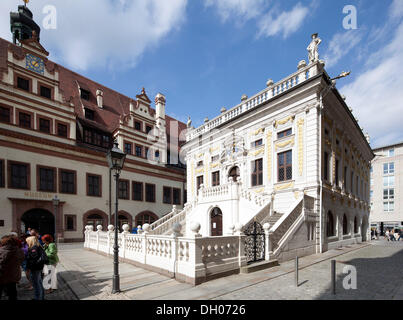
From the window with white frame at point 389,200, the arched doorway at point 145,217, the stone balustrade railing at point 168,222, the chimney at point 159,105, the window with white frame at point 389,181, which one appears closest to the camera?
the stone balustrade railing at point 168,222

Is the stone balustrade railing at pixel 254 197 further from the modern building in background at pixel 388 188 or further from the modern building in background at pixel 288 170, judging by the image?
the modern building in background at pixel 388 188

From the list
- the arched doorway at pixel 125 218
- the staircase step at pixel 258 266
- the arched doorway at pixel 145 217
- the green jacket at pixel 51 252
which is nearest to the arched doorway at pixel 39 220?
the arched doorway at pixel 125 218

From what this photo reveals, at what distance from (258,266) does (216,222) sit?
811 cm

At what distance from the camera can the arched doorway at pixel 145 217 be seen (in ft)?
86.1

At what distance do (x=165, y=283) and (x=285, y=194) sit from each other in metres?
10.4

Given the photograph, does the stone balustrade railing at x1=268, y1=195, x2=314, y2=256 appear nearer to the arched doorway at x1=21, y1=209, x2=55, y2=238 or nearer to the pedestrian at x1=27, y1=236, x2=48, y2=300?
the pedestrian at x1=27, y1=236, x2=48, y2=300

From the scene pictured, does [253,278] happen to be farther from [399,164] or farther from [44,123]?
[399,164]

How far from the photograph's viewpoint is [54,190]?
20266mm

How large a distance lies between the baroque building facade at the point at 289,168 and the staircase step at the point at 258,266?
49cm

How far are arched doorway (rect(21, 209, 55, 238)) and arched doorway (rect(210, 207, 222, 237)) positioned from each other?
1392 cm

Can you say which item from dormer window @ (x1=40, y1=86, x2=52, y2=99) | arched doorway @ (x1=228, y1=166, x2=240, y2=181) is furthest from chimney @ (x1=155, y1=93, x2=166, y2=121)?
arched doorway @ (x1=228, y1=166, x2=240, y2=181)

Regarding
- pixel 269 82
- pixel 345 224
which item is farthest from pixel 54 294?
pixel 345 224

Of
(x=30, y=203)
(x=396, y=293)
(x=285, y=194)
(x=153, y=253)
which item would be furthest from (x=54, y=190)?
(x=396, y=293)

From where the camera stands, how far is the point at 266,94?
17.5 m
